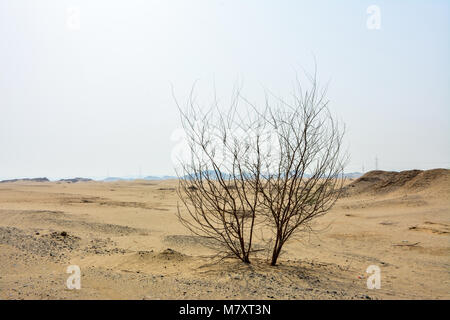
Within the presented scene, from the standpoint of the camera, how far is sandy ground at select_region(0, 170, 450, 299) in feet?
15.1

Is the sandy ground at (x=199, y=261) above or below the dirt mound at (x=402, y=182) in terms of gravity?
Answer: below

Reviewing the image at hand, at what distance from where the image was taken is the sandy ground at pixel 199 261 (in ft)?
15.1

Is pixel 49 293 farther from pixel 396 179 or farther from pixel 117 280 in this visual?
pixel 396 179

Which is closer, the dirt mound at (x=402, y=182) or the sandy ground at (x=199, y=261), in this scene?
the sandy ground at (x=199, y=261)

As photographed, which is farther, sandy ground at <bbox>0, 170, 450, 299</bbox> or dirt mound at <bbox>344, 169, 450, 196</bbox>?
dirt mound at <bbox>344, 169, 450, 196</bbox>

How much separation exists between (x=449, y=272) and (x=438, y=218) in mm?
7506

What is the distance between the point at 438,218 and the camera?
13062 millimetres

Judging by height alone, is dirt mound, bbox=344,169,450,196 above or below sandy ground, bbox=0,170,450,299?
above

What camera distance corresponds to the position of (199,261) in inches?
267

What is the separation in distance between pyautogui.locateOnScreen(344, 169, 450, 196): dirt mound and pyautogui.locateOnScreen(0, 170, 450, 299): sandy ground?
250 inches

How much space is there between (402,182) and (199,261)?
1835 cm

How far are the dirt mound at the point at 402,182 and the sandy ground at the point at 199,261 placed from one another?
634 cm
